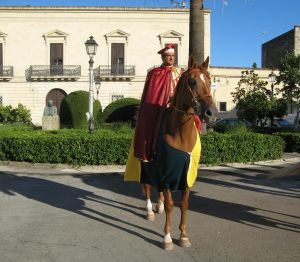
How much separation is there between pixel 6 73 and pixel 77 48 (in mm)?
7212

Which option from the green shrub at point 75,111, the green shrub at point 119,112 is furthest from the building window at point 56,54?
the green shrub at point 119,112

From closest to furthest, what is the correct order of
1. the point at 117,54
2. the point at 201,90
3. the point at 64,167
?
the point at 201,90 < the point at 64,167 < the point at 117,54

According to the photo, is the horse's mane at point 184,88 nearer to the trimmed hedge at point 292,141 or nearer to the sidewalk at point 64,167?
the sidewalk at point 64,167

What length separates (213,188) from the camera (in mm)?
9641

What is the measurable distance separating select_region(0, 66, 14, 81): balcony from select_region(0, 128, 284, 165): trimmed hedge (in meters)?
32.4

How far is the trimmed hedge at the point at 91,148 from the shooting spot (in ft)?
43.1

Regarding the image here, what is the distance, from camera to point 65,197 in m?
8.76

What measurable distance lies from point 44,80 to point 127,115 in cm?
2317

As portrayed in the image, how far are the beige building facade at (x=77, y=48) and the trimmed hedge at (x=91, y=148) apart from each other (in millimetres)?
31880

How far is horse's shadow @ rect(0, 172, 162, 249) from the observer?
6.70m

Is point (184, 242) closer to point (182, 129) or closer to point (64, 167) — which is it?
point (182, 129)

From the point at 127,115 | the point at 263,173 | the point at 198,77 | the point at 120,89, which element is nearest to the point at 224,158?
the point at 263,173

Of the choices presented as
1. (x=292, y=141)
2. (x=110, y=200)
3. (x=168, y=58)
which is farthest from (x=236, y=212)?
(x=292, y=141)

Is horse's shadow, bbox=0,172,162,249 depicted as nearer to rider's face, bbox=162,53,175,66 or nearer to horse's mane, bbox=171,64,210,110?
horse's mane, bbox=171,64,210,110
